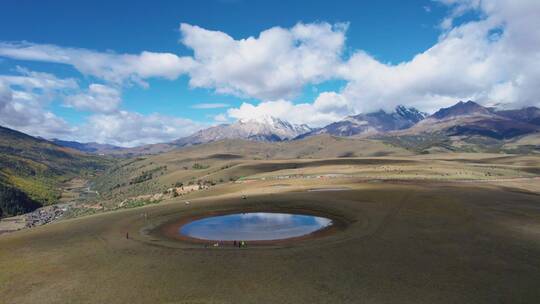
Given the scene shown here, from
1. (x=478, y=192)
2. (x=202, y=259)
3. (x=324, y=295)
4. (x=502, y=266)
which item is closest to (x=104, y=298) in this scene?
(x=202, y=259)

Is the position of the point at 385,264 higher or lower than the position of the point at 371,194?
lower

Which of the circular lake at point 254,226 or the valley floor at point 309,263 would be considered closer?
the valley floor at point 309,263

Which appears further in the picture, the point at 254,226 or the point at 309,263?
the point at 254,226

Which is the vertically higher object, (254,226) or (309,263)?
(254,226)

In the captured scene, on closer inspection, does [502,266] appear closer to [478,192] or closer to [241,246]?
[241,246]

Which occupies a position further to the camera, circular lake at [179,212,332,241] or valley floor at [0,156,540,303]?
circular lake at [179,212,332,241]
